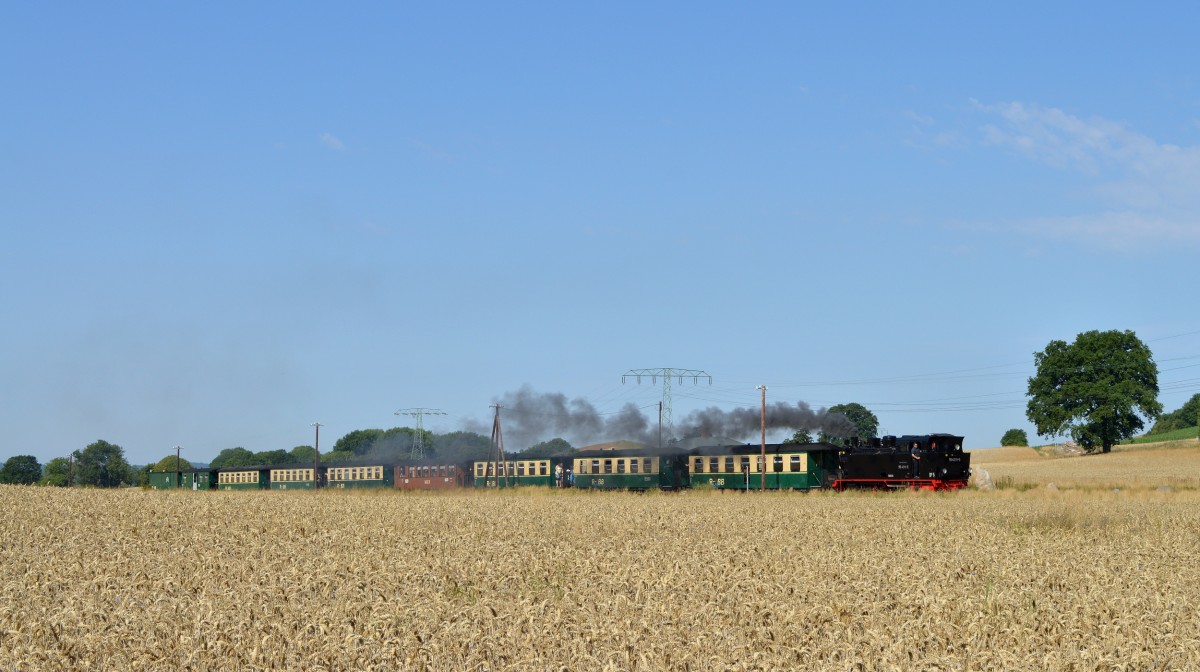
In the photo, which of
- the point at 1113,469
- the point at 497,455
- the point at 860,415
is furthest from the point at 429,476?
the point at 860,415

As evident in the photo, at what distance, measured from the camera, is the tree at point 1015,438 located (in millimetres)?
167000

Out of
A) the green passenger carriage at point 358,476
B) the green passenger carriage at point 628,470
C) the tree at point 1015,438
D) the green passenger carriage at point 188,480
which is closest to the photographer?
the green passenger carriage at point 628,470

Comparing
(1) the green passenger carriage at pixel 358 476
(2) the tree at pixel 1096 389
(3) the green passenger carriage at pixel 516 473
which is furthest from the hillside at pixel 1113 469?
(1) the green passenger carriage at pixel 358 476

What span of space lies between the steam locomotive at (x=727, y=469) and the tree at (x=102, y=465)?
362 ft

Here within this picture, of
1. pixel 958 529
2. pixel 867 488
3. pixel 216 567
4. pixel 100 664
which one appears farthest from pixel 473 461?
pixel 100 664

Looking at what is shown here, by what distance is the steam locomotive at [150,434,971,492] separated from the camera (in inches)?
2014

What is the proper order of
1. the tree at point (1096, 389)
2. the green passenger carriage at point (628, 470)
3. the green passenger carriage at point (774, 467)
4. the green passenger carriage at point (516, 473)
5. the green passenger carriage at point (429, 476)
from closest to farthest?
the green passenger carriage at point (774, 467), the green passenger carriage at point (628, 470), the green passenger carriage at point (516, 473), the green passenger carriage at point (429, 476), the tree at point (1096, 389)

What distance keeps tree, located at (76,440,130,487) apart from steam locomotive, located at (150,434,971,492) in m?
110

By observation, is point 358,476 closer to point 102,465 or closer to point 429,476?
point 429,476

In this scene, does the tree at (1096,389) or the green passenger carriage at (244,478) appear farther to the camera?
the tree at (1096,389)

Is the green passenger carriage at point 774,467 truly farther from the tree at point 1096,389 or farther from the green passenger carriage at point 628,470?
the tree at point 1096,389

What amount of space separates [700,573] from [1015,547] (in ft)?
22.5

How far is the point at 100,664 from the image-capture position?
7.60 m

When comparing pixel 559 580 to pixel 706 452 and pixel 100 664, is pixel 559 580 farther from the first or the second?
pixel 706 452
